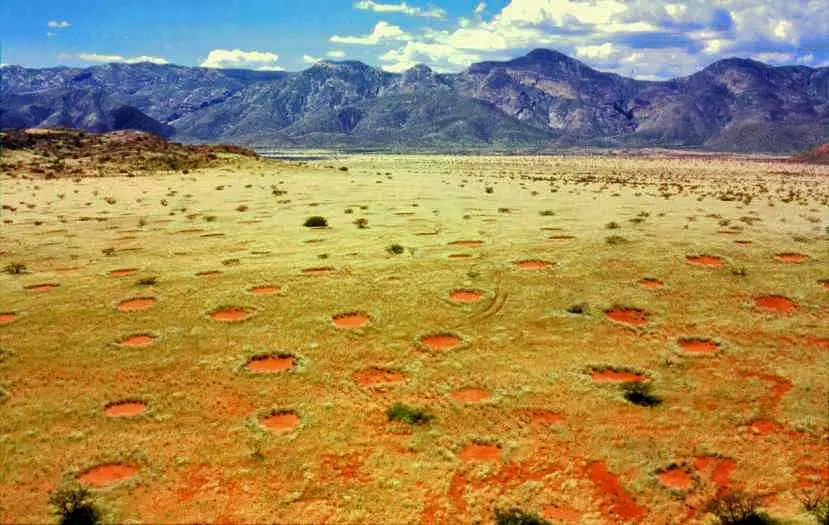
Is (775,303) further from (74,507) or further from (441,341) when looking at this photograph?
(74,507)

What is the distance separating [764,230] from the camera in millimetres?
35719

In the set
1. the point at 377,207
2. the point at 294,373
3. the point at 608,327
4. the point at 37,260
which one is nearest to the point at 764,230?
the point at 608,327

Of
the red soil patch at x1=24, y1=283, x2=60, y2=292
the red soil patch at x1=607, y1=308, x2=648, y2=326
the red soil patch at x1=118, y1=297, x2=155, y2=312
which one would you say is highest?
the red soil patch at x1=24, y1=283, x2=60, y2=292

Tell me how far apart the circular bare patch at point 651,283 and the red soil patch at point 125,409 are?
19.2 m

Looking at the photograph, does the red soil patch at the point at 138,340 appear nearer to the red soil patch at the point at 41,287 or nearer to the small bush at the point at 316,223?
the red soil patch at the point at 41,287

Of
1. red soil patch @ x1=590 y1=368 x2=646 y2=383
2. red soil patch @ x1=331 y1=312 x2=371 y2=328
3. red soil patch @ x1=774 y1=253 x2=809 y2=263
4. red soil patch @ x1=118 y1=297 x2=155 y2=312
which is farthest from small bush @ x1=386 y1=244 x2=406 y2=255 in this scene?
red soil patch @ x1=774 y1=253 x2=809 y2=263

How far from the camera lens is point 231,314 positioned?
20844 mm

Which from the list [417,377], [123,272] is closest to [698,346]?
[417,377]

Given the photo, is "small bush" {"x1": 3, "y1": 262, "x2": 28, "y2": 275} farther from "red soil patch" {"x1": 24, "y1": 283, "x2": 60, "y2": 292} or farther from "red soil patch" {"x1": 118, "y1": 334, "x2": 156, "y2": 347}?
"red soil patch" {"x1": 118, "y1": 334, "x2": 156, "y2": 347}

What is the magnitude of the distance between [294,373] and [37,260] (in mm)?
21078

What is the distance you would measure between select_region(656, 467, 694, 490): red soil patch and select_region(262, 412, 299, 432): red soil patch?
8405mm

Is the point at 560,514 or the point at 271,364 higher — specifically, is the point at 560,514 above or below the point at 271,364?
below

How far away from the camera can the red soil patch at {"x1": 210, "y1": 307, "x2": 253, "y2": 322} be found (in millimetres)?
20406

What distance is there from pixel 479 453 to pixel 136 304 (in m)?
15.6
